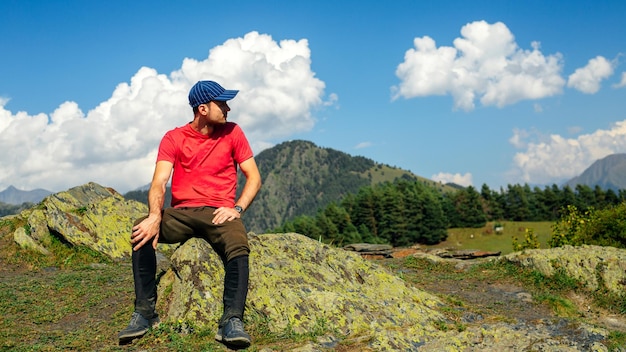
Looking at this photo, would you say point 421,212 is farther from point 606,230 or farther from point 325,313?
point 325,313

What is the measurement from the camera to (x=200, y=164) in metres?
6.92

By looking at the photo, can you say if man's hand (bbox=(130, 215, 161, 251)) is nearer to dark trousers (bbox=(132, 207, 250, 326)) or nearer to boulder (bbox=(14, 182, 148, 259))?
dark trousers (bbox=(132, 207, 250, 326))

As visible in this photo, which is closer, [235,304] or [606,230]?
[235,304]

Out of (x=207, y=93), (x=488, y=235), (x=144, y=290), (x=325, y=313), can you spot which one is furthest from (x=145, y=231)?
(x=488, y=235)

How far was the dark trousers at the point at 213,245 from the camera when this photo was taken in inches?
248

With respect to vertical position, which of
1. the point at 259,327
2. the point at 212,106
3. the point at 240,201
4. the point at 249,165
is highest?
the point at 212,106

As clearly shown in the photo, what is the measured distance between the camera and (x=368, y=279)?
903cm

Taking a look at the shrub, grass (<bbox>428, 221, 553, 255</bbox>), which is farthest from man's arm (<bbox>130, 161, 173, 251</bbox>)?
grass (<bbox>428, 221, 553, 255</bbox>)

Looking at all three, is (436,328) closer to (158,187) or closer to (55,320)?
(158,187)

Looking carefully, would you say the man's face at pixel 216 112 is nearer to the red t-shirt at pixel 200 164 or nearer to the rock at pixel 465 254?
the red t-shirt at pixel 200 164

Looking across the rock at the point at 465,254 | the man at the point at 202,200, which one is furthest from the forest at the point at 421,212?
the man at the point at 202,200

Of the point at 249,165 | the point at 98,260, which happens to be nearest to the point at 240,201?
the point at 249,165

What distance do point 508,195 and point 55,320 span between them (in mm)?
140956

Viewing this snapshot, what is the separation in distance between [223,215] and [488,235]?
11453 centimetres
